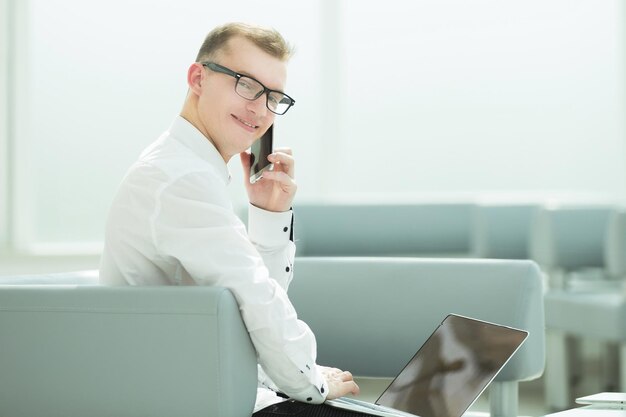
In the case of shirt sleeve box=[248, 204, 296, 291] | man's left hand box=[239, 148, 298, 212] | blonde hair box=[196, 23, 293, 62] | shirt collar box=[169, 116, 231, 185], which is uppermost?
blonde hair box=[196, 23, 293, 62]

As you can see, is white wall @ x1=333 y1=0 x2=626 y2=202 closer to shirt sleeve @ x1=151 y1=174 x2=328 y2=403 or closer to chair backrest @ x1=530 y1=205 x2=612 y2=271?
chair backrest @ x1=530 y1=205 x2=612 y2=271

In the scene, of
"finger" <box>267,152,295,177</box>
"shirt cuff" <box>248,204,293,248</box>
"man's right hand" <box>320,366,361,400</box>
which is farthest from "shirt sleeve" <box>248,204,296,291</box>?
"man's right hand" <box>320,366,361,400</box>

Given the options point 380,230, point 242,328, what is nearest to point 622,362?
point 380,230

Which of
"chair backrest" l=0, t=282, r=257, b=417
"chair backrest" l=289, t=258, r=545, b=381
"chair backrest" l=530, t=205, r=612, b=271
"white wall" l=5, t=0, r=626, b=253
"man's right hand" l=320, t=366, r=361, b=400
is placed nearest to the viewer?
"chair backrest" l=0, t=282, r=257, b=417

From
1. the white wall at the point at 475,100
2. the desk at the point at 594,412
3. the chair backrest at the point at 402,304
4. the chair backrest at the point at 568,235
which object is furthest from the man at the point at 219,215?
the white wall at the point at 475,100

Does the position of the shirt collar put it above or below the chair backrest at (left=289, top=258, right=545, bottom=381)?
above

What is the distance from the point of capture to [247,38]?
1788mm

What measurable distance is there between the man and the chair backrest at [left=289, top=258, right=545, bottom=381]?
0.28m

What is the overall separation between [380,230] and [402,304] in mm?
2235

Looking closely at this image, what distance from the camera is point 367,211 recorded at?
173 inches

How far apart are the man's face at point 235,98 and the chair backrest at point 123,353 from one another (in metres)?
0.44

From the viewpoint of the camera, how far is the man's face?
1776mm

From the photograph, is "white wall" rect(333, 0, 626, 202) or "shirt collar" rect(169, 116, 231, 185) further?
"white wall" rect(333, 0, 626, 202)

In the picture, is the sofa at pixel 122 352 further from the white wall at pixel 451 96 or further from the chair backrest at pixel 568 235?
the white wall at pixel 451 96
